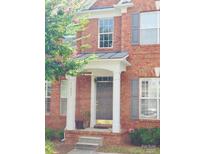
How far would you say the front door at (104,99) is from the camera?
505 centimetres

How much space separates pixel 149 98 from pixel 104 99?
84cm

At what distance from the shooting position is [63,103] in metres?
5.17

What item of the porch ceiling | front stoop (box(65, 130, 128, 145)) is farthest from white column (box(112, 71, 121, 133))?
front stoop (box(65, 130, 128, 145))

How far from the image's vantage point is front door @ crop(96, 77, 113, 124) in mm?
5047

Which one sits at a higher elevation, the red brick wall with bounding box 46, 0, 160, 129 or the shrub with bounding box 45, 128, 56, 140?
the red brick wall with bounding box 46, 0, 160, 129

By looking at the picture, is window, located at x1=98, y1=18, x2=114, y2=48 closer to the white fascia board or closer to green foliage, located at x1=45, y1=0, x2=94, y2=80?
the white fascia board

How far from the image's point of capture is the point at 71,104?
4.93 m

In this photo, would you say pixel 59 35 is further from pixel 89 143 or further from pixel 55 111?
pixel 55 111

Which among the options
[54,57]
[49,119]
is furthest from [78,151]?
[54,57]

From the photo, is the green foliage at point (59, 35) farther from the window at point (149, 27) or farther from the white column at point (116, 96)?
the window at point (149, 27)

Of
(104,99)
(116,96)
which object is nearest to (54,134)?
(104,99)
